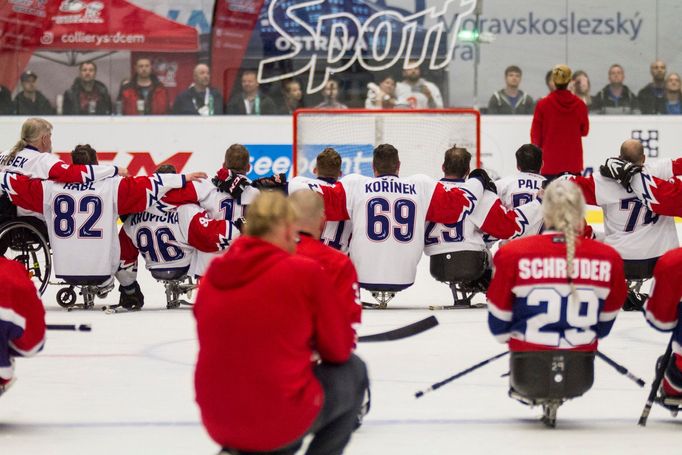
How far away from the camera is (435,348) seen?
6332mm

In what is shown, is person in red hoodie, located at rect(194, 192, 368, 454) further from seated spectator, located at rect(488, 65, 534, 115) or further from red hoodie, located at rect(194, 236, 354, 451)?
seated spectator, located at rect(488, 65, 534, 115)

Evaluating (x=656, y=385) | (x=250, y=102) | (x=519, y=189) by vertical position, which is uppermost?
(x=250, y=102)

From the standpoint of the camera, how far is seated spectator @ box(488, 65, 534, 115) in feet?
40.3

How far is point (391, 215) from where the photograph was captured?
7.69 metres

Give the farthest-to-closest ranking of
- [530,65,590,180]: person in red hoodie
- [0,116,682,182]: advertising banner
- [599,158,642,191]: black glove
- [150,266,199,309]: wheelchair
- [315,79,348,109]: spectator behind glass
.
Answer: [315,79,348,109]: spectator behind glass, [0,116,682,182]: advertising banner, [530,65,590,180]: person in red hoodie, [150,266,199,309]: wheelchair, [599,158,642,191]: black glove

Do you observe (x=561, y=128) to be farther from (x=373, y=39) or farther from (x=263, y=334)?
(x=263, y=334)

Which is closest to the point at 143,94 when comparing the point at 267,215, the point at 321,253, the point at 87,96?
the point at 87,96

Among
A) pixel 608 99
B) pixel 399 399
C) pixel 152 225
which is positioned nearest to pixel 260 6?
pixel 608 99

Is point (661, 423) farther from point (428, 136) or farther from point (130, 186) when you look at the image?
point (428, 136)

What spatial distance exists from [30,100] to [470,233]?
6.00m

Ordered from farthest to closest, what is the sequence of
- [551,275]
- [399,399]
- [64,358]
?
[64,358], [399,399], [551,275]

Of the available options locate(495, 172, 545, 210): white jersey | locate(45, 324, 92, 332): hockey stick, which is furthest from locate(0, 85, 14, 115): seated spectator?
locate(45, 324, 92, 332): hockey stick

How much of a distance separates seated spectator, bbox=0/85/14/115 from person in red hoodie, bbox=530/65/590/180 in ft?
17.6

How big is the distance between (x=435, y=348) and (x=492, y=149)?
601 centimetres
